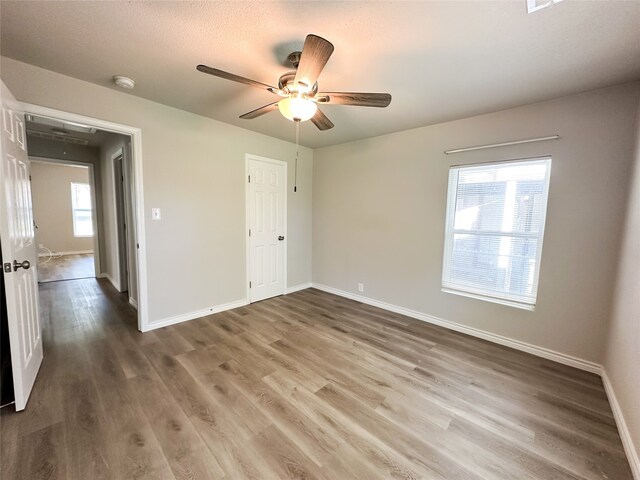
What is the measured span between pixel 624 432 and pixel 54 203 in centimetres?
1108

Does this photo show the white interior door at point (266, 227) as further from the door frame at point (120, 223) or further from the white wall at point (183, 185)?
the door frame at point (120, 223)

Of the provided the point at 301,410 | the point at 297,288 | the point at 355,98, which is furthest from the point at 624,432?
the point at 297,288

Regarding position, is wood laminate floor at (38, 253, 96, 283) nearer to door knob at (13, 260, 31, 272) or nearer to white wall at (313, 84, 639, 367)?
door knob at (13, 260, 31, 272)

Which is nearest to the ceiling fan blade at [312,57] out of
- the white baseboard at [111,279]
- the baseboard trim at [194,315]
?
the baseboard trim at [194,315]

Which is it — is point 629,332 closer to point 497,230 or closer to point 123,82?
point 497,230

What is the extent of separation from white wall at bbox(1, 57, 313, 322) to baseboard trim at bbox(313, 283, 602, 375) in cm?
207

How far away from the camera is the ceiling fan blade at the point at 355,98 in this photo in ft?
5.88

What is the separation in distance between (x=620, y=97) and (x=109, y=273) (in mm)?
7503

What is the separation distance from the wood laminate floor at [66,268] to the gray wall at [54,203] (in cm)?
51

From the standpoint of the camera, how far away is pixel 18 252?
71.9 inches

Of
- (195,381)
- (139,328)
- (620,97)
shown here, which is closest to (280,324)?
(195,381)

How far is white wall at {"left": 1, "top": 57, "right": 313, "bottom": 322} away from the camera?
2369 millimetres

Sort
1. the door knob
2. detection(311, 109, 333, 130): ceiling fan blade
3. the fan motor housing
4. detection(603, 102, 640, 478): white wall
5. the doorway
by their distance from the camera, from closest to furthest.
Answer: detection(603, 102, 640, 478): white wall < the door knob < the fan motor housing < detection(311, 109, 333, 130): ceiling fan blade < the doorway

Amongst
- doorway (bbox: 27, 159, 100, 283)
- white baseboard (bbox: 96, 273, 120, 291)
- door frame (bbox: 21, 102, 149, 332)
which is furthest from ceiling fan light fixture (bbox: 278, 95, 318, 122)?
doorway (bbox: 27, 159, 100, 283)
